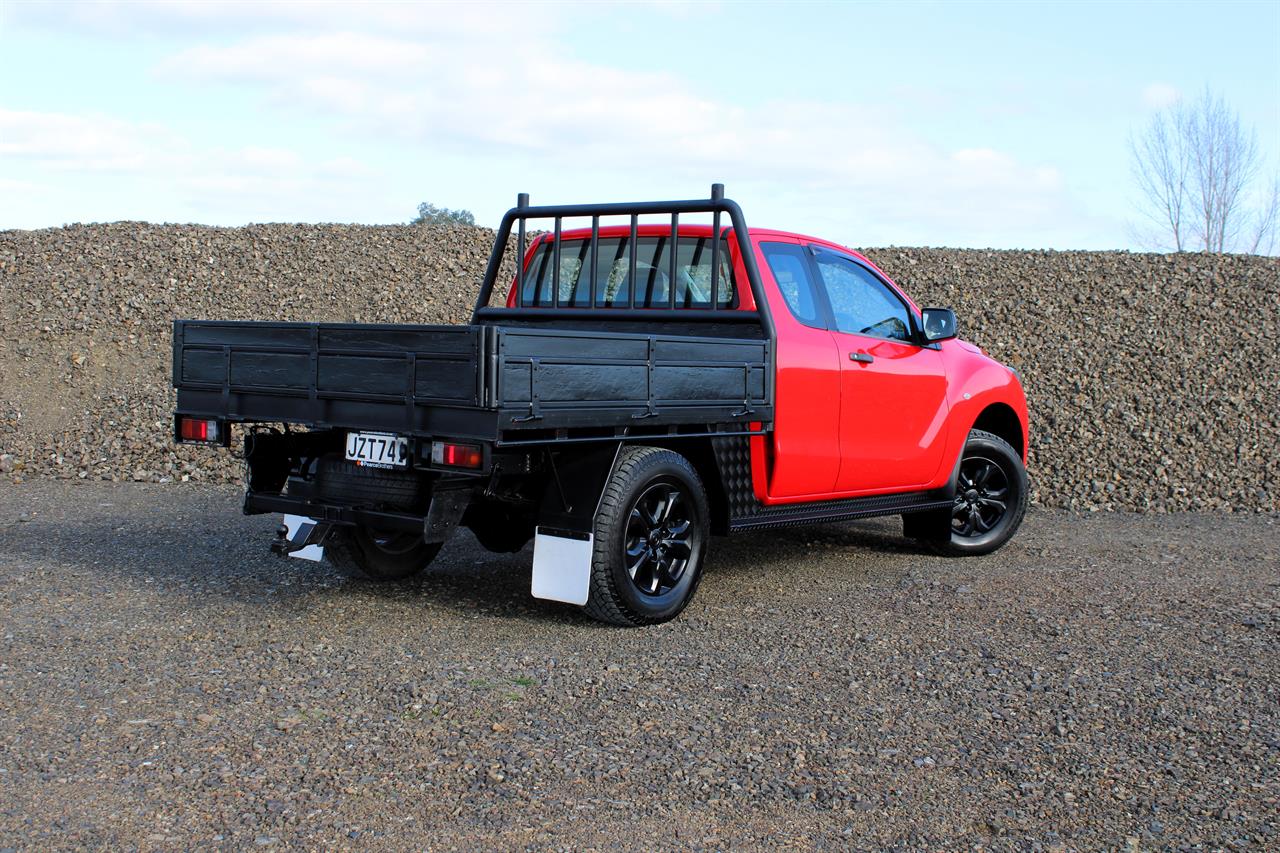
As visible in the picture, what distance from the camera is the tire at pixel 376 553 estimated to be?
6.59 m

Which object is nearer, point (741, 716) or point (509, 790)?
point (509, 790)

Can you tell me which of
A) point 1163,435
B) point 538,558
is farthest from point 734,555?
point 1163,435

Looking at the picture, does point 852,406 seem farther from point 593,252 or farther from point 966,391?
point 593,252

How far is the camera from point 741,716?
4.57 metres

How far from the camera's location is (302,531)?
581 cm

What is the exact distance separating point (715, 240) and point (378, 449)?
2.20m

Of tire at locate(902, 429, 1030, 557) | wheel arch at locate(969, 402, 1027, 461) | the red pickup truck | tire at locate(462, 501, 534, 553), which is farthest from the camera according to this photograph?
wheel arch at locate(969, 402, 1027, 461)

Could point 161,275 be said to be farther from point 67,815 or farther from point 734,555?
point 67,815

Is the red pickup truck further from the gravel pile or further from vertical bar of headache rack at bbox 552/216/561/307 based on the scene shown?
the gravel pile

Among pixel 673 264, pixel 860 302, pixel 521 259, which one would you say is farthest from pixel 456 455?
pixel 860 302

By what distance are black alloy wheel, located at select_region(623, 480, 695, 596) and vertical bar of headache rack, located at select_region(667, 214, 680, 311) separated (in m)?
1.23

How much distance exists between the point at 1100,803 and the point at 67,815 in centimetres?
311

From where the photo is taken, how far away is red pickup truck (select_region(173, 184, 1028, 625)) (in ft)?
17.1

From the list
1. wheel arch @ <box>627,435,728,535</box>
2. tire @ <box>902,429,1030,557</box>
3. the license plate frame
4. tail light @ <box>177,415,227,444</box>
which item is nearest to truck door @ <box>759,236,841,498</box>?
wheel arch @ <box>627,435,728,535</box>
